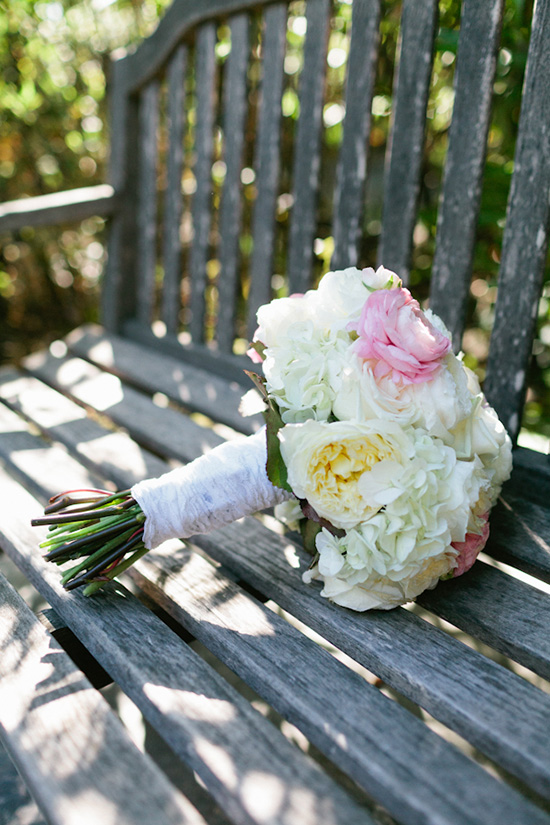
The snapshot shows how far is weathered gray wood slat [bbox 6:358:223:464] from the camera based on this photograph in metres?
1.64

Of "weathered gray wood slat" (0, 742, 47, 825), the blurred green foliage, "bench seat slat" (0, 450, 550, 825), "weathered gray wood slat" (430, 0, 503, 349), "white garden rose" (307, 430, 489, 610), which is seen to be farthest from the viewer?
the blurred green foliage

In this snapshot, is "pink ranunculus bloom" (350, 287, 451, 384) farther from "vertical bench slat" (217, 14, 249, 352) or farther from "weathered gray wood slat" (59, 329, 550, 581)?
"vertical bench slat" (217, 14, 249, 352)

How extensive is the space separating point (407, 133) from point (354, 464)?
892 millimetres

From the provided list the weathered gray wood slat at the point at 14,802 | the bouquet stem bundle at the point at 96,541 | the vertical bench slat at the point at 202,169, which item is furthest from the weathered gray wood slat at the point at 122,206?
the weathered gray wood slat at the point at 14,802

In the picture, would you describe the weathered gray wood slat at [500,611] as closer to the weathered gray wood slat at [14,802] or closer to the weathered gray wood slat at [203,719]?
the weathered gray wood slat at [203,719]

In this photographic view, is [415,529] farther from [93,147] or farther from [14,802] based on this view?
[93,147]

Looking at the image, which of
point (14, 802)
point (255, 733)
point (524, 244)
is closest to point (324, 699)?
point (255, 733)

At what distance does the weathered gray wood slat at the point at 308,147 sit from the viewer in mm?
1641

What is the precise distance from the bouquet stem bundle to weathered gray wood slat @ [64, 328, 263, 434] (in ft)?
2.01

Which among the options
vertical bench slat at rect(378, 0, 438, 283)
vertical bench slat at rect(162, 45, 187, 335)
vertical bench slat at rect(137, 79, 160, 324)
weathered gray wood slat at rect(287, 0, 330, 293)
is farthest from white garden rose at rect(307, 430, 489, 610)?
vertical bench slat at rect(137, 79, 160, 324)

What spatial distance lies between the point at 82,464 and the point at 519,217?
1.18 m

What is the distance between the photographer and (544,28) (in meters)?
1.20

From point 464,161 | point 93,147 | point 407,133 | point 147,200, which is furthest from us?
point 93,147

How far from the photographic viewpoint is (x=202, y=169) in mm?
2041
